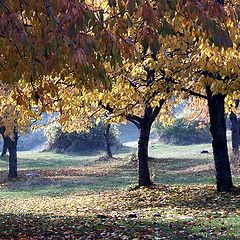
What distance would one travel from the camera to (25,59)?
650cm

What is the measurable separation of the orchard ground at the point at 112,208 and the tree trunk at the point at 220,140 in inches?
17.3

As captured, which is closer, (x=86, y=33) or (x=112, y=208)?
(x=86, y=33)

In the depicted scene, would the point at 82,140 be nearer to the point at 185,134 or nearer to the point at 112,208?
the point at 185,134

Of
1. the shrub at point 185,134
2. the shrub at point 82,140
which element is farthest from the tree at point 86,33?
the shrub at point 185,134

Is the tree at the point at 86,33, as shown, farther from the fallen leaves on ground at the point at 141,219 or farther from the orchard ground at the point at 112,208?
the orchard ground at the point at 112,208

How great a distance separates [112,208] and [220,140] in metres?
3.58

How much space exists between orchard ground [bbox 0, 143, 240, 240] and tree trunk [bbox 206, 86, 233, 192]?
0.44 meters

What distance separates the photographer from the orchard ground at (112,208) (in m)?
8.56

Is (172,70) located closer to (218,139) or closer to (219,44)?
(218,139)

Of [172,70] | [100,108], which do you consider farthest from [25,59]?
[100,108]

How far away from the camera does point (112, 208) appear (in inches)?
572

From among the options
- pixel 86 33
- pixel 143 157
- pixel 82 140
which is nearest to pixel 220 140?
→ pixel 143 157

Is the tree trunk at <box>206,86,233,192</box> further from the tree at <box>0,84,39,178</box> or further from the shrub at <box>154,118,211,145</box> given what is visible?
the shrub at <box>154,118,211,145</box>

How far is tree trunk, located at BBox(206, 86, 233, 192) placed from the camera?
1435 cm
